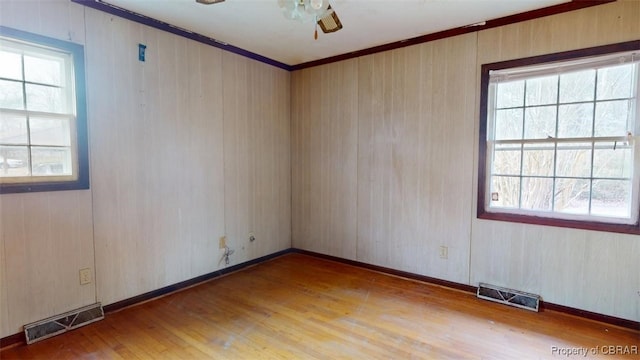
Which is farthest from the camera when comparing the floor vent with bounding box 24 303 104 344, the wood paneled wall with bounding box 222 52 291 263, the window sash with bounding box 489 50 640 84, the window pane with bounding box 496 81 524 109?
the wood paneled wall with bounding box 222 52 291 263

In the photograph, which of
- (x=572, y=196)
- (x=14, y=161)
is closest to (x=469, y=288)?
(x=572, y=196)

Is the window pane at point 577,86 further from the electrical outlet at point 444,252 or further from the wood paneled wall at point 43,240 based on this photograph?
the wood paneled wall at point 43,240

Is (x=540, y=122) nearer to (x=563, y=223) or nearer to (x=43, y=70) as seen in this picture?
(x=563, y=223)

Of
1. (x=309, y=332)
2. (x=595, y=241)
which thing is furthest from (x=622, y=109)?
(x=309, y=332)

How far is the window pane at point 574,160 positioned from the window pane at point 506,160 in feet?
0.98

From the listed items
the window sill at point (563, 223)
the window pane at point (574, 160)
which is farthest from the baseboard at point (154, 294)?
the window pane at point (574, 160)

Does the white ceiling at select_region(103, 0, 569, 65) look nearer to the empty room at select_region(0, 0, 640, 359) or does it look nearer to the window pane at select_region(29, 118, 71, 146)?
the empty room at select_region(0, 0, 640, 359)

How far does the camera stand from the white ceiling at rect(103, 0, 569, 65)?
8.30ft

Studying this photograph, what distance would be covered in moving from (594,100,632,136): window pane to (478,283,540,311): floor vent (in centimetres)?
148

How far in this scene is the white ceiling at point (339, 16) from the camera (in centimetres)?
253

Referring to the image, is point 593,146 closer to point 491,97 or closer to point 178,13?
point 491,97

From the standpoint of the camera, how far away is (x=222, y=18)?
9.18 feet

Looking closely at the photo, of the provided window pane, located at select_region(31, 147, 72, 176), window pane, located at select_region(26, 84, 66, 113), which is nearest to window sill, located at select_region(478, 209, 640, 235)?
window pane, located at select_region(31, 147, 72, 176)

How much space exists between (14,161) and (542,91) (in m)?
4.15
